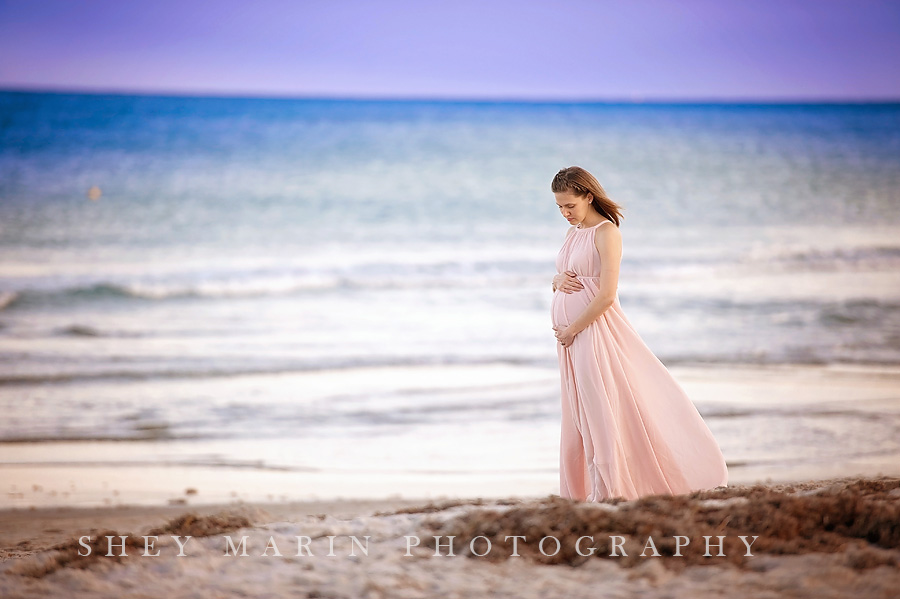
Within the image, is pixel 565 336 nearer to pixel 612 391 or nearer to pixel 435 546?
pixel 612 391

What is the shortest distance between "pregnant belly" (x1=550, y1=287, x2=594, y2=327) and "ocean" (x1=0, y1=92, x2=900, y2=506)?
2.26 m

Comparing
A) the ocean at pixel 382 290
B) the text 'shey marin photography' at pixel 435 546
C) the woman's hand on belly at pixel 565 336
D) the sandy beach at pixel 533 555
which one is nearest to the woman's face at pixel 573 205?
the woman's hand on belly at pixel 565 336

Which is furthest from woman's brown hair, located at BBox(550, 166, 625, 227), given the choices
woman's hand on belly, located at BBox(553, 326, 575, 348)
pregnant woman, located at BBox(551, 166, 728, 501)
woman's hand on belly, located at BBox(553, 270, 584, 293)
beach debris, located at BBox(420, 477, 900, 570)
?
beach debris, located at BBox(420, 477, 900, 570)

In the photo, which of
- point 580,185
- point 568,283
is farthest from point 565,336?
point 580,185

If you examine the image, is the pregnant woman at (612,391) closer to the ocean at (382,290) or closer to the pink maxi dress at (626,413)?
the pink maxi dress at (626,413)

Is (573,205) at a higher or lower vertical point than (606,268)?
higher

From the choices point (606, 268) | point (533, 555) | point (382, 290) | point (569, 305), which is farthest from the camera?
point (382, 290)

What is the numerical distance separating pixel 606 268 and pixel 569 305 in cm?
34

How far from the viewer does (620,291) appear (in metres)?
14.5

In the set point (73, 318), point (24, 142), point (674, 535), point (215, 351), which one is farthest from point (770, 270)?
point (24, 142)

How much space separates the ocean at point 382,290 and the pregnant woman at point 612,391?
6.86 ft

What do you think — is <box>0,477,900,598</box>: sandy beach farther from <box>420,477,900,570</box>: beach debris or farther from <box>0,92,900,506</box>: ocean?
<box>0,92,900,506</box>: ocean

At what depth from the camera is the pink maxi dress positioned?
380cm

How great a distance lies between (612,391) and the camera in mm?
3826
